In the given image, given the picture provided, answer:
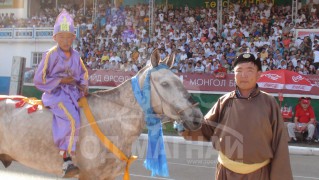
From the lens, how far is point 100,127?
5035 mm

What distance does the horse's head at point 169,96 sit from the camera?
448 cm

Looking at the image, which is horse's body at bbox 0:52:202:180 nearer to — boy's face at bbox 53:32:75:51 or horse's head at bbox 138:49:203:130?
horse's head at bbox 138:49:203:130

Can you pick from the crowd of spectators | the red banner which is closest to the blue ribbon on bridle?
the red banner

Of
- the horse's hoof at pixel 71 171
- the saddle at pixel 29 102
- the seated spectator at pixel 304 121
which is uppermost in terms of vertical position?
the saddle at pixel 29 102

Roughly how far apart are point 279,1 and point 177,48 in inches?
269

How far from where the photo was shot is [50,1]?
30.0 meters

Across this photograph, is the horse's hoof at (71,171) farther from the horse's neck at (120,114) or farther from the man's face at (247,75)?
the man's face at (247,75)

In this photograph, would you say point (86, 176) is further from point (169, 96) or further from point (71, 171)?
point (169, 96)

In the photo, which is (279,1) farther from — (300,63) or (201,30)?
(300,63)

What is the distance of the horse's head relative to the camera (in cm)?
448

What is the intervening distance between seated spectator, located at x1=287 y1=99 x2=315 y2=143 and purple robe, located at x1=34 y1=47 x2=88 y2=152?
362 inches

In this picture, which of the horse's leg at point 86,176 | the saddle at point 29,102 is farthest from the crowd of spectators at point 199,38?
the horse's leg at point 86,176

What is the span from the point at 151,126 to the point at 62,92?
3.68 ft

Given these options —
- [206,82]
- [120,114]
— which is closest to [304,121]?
[206,82]
